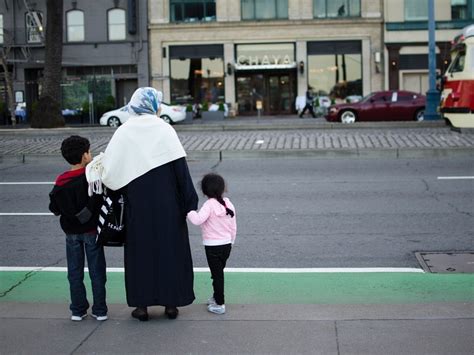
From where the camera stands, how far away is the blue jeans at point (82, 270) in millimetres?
5816

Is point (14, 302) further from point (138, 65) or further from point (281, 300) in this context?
point (138, 65)

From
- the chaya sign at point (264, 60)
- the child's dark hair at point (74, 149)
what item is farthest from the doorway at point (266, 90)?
the child's dark hair at point (74, 149)

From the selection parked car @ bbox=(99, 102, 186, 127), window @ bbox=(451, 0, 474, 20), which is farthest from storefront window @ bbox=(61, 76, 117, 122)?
window @ bbox=(451, 0, 474, 20)

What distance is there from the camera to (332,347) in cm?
520

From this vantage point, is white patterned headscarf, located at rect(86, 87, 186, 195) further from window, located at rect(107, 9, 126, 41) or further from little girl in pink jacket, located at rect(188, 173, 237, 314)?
window, located at rect(107, 9, 126, 41)

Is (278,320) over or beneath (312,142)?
beneath

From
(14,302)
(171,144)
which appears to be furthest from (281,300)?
(14,302)

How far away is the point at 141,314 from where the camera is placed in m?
5.80

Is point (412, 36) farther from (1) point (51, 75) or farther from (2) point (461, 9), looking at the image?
(1) point (51, 75)

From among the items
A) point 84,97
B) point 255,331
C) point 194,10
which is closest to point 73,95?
point 84,97

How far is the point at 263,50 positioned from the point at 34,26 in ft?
43.0

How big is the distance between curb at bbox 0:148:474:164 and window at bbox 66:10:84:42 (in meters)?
27.2

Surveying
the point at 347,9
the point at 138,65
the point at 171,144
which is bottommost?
the point at 171,144

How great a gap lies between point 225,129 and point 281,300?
1800 cm
